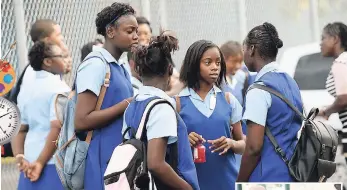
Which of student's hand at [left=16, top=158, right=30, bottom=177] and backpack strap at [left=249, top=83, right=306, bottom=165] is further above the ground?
backpack strap at [left=249, top=83, right=306, bottom=165]

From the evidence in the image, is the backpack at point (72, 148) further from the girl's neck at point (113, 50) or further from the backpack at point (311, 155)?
the backpack at point (311, 155)

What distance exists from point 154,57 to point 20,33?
364cm

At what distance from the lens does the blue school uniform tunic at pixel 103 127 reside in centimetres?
598

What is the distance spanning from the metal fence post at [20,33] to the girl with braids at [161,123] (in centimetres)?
340

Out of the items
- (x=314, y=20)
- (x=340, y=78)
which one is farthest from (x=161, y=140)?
(x=314, y=20)

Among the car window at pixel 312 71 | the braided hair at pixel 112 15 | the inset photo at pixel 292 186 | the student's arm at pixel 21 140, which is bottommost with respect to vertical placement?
the car window at pixel 312 71

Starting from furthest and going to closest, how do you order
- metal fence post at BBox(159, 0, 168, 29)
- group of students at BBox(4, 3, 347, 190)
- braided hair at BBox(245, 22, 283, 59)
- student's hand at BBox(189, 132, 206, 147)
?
metal fence post at BBox(159, 0, 168, 29) < student's hand at BBox(189, 132, 206, 147) < braided hair at BBox(245, 22, 283, 59) < group of students at BBox(4, 3, 347, 190)

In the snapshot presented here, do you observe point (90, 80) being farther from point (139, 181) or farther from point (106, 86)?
point (139, 181)

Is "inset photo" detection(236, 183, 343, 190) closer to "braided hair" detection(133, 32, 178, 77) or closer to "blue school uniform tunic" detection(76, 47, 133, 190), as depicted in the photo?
"braided hair" detection(133, 32, 178, 77)

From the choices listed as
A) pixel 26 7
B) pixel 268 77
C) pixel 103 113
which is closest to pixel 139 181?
pixel 103 113

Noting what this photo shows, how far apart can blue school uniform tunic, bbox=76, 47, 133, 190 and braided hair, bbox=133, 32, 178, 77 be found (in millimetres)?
539

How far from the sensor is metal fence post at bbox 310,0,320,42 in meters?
11.9

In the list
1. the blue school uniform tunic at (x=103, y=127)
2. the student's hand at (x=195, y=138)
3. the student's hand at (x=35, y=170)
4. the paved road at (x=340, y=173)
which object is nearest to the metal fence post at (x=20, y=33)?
the student's hand at (x=35, y=170)

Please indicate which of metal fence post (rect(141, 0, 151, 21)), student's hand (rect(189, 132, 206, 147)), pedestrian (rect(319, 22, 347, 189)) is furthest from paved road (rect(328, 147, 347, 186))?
student's hand (rect(189, 132, 206, 147))
